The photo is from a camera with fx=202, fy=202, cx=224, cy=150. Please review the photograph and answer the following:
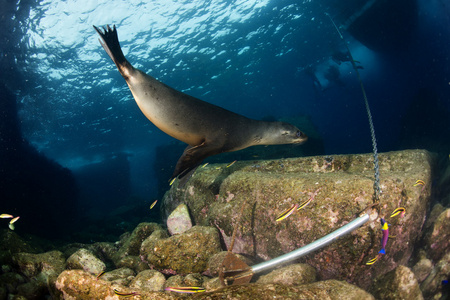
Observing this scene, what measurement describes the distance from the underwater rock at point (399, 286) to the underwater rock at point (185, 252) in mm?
2299

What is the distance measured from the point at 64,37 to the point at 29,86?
5452mm

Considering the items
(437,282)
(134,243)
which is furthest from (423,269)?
(134,243)

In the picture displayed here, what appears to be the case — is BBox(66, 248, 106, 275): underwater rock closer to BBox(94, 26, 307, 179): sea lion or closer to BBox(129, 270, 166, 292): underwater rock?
BBox(129, 270, 166, 292): underwater rock

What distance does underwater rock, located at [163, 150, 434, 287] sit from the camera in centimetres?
266

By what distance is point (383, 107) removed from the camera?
163 ft

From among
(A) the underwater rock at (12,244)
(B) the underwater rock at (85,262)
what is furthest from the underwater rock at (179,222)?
(A) the underwater rock at (12,244)

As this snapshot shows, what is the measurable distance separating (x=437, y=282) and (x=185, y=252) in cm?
343

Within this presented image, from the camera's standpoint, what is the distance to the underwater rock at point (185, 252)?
3.39m

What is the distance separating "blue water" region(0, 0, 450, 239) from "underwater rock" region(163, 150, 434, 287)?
1284cm

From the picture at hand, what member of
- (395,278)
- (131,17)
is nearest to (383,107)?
(131,17)

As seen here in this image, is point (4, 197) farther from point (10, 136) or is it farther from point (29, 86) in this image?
point (29, 86)

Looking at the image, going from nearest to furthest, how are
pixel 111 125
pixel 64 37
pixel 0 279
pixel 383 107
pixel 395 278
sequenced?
pixel 395 278 < pixel 0 279 < pixel 64 37 < pixel 111 125 < pixel 383 107

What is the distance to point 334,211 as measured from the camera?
2.80 meters

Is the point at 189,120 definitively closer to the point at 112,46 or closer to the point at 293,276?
the point at 112,46
